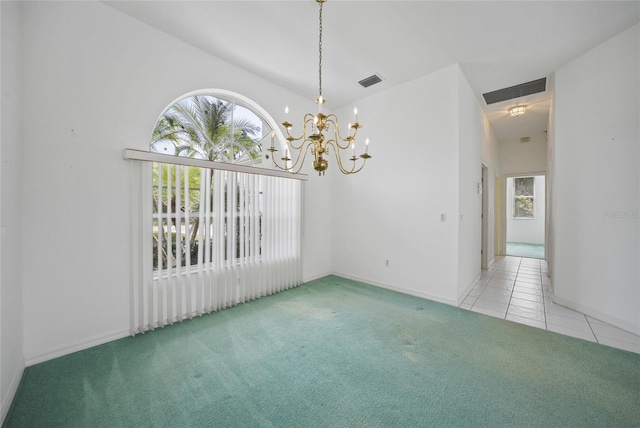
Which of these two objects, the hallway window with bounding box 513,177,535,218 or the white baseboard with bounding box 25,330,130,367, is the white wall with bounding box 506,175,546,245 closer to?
the hallway window with bounding box 513,177,535,218

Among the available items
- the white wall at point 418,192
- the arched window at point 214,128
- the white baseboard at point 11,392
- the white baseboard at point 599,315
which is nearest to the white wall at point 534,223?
the white wall at point 418,192

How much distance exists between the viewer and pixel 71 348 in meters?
2.10

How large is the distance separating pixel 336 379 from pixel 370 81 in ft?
12.1

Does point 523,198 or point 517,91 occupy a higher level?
point 517,91

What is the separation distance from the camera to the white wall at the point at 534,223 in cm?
859

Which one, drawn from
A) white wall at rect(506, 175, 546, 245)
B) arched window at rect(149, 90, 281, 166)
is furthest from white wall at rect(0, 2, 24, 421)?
white wall at rect(506, 175, 546, 245)

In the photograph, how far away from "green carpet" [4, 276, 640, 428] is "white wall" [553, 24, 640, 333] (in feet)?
3.19

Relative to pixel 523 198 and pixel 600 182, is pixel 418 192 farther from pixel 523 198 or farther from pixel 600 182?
pixel 523 198

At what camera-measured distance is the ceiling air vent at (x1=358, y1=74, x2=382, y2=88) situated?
11.4 ft

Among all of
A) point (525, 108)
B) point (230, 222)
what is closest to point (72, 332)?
point (230, 222)

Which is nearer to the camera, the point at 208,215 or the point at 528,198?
the point at 208,215

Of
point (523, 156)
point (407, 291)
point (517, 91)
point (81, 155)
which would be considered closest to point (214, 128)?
point (81, 155)

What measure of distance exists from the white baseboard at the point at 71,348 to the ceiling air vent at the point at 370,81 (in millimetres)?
4182

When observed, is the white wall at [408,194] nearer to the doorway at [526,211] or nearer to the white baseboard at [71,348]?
the white baseboard at [71,348]
